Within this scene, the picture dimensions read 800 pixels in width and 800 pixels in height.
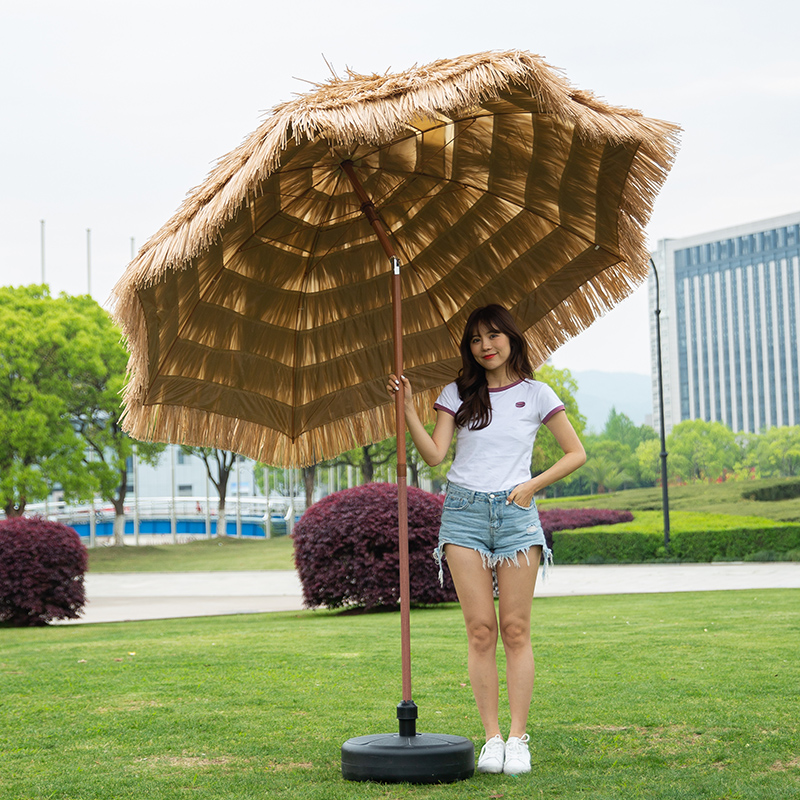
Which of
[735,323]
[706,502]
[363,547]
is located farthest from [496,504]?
[735,323]

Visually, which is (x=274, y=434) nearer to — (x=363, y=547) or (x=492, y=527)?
(x=492, y=527)

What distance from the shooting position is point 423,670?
21.9 ft

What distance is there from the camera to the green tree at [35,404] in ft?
102

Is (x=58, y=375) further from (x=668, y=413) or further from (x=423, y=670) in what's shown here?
(x=668, y=413)

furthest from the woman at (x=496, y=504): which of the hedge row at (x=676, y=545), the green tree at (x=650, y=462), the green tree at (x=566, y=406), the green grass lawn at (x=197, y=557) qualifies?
the green tree at (x=650, y=462)

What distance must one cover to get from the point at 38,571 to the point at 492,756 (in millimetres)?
10612

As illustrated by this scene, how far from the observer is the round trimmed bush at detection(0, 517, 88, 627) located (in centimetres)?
1278

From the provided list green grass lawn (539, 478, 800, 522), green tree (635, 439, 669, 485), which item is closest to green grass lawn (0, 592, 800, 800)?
green grass lawn (539, 478, 800, 522)

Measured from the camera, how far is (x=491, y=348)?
3912 millimetres

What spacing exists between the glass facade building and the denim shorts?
13895 cm

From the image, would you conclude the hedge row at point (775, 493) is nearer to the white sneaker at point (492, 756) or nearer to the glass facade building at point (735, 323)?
the white sneaker at point (492, 756)

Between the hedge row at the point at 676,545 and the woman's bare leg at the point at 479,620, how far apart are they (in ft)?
72.8

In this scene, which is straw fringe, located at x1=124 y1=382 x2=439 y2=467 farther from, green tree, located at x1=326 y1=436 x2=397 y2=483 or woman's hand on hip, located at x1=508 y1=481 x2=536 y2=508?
green tree, located at x1=326 y1=436 x2=397 y2=483

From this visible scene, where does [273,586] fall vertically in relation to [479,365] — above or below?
below
